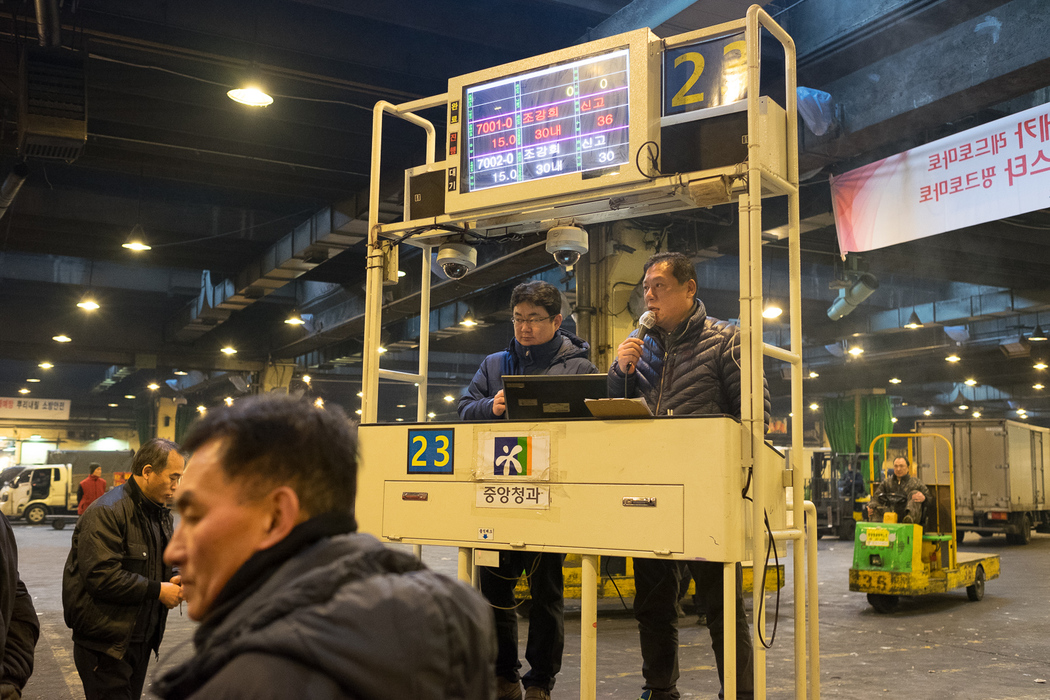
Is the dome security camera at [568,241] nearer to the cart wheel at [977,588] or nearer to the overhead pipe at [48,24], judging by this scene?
the overhead pipe at [48,24]

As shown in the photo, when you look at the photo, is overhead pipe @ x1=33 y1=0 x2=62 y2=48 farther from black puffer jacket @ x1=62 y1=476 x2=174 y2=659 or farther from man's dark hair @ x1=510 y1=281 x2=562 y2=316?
man's dark hair @ x1=510 y1=281 x2=562 y2=316

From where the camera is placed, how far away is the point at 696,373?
13.1ft

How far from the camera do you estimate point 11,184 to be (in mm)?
10133

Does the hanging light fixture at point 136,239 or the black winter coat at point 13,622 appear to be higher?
the hanging light fixture at point 136,239

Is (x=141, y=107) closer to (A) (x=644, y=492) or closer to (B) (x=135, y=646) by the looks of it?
(B) (x=135, y=646)

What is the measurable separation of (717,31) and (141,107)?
25.8 feet

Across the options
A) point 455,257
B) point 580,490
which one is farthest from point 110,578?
point 455,257

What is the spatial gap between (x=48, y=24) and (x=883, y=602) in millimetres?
10499

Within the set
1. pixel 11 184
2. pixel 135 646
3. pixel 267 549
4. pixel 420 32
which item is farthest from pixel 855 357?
pixel 267 549

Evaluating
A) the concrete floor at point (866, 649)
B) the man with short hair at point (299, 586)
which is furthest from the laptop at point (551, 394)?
the man with short hair at point (299, 586)

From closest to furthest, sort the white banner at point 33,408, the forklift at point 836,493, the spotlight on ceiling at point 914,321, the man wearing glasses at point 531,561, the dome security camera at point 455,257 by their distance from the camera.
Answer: the man wearing glasses at point 531,561 → the dome security camera at point 455,257 → the spotlight on ceiling at point 914,321 → the forklift at point 836,493 → the white banner at point 33,408

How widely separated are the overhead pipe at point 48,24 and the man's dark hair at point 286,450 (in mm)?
6993

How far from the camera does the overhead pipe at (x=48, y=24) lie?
6840mm

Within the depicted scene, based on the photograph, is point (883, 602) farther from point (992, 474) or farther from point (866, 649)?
point (992, 474)
